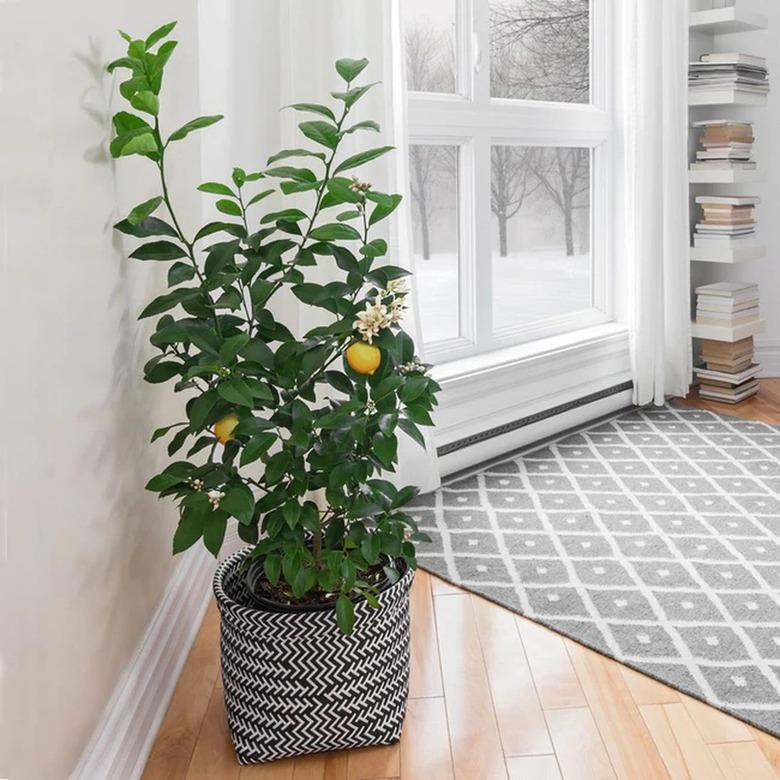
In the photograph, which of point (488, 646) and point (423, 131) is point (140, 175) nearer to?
A: point (488, 646)

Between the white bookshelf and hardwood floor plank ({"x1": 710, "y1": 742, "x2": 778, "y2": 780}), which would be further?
the white bookshelf

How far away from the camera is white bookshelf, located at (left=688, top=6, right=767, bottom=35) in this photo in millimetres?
3938

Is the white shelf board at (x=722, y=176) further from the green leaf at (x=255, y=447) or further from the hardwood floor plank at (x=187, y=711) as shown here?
the green leaf at (x=255, y=447)

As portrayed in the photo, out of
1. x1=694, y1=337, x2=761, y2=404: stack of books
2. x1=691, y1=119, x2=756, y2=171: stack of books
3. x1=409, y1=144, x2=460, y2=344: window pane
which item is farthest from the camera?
x1=694, y1=337, x2=761, y2=404: stack of books

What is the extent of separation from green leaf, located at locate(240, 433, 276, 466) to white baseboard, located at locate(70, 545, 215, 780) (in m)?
0.46

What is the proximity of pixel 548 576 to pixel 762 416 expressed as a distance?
183 cm

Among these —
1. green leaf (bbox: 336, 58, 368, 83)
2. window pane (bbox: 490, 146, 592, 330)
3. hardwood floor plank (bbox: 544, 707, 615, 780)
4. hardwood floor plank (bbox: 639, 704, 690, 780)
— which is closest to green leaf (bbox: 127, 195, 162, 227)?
green leaf (bbox: 336, 58, 368, 83)

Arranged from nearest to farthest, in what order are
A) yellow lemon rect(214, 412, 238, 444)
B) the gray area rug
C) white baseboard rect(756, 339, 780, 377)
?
1. yellow lemon rect(214, 412, 238, 444)
2. the gray area rug
3. white baseboard rect(756, 339, 780, 377)

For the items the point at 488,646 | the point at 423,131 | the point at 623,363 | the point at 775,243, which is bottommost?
the point at 488,646

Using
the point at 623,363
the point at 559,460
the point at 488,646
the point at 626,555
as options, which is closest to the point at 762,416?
the point at 623,363

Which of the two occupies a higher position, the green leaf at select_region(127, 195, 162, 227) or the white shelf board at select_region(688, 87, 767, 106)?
the white shelf board at select_region(688, 87, 767, 106)

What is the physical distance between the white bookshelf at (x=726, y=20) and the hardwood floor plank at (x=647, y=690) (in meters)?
2.93

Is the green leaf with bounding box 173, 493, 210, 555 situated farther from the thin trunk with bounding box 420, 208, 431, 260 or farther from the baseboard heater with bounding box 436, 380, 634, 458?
the thin trunk with bounding box 420, 208, 431, 260

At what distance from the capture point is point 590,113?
12.5 ft
